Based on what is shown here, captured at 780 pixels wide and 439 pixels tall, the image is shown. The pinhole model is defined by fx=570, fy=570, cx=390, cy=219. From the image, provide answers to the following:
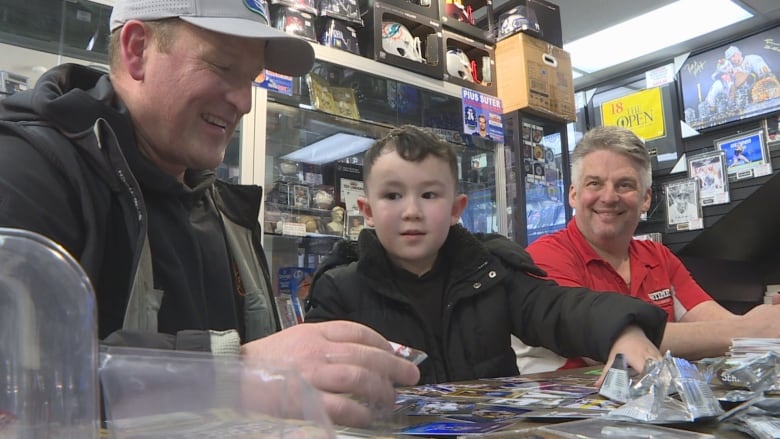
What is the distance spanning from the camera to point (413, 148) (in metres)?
1.40

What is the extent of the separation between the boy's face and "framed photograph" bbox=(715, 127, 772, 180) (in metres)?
3.85

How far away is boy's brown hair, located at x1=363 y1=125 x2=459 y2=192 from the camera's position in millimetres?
1400

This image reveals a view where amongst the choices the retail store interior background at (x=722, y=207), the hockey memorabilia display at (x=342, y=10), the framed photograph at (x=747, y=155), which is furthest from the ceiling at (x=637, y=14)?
the hockey memorabilia display at (x=342, y=10)

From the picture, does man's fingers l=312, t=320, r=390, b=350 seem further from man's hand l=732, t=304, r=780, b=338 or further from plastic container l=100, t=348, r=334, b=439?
man's hand l=732, t=304, r=780, b=338

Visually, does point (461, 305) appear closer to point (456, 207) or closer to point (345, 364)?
point (456, 207)

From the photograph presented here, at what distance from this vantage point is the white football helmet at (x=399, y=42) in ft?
8.96

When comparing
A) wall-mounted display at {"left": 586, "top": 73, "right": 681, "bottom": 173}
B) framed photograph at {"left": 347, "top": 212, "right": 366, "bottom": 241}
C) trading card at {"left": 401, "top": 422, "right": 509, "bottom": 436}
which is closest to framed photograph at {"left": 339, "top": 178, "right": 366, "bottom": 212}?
framed photograph at {"left": 347, "top": 212, "right": 366, "bottom": 241}

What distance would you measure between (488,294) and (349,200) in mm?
1458

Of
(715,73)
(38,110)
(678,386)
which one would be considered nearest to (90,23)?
(38,110)

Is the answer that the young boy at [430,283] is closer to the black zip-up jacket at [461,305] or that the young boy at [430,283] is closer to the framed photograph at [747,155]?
the black zip-up jacket at [461,305]

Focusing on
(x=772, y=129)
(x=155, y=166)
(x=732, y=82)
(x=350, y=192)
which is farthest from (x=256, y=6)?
(x=732, y=82)

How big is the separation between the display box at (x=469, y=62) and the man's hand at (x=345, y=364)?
2.47m

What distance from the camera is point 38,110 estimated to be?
3.09ft

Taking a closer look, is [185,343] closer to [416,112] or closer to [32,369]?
[32,369]
